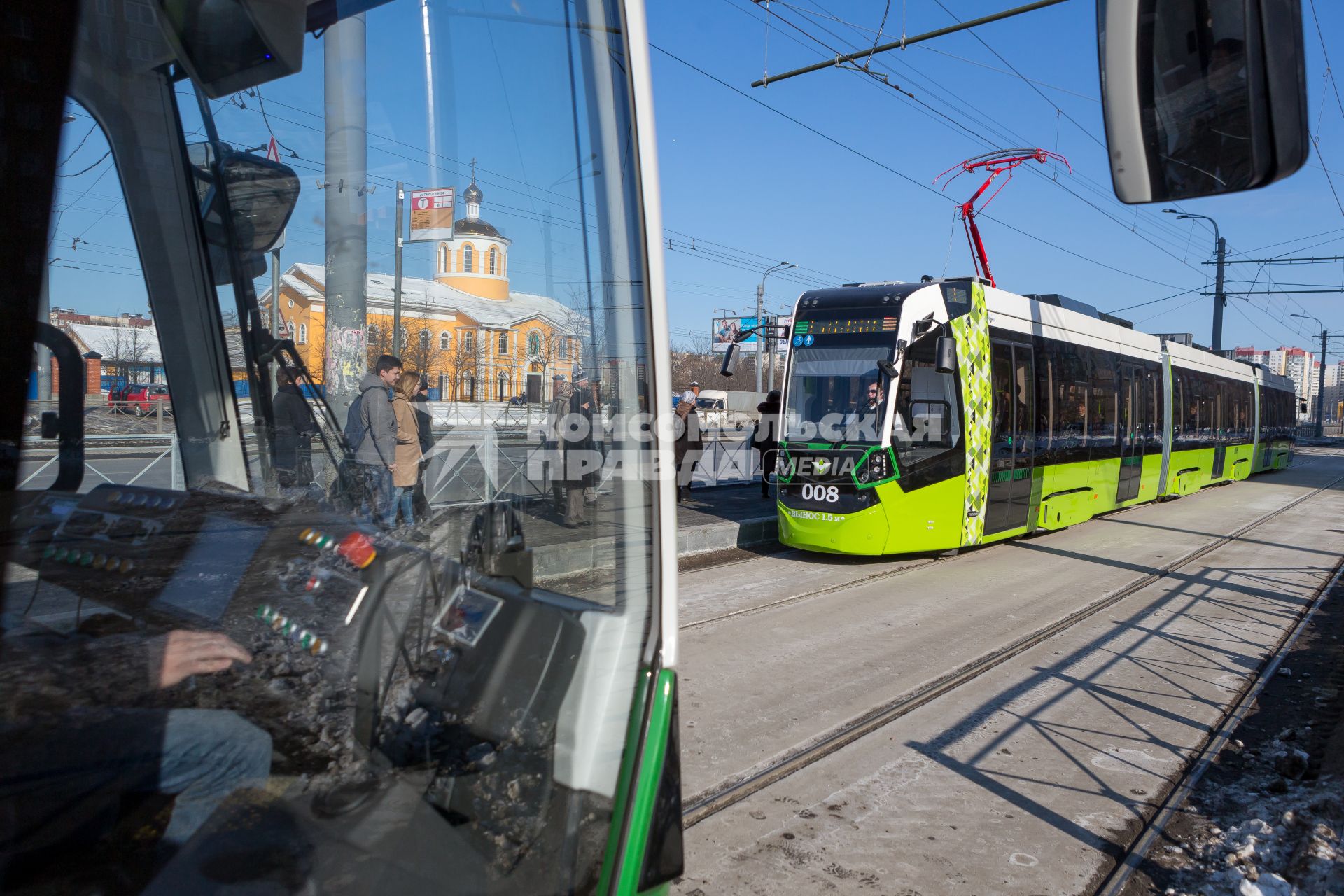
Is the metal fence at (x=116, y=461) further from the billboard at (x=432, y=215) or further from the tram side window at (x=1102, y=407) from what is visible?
the tram side window at (x=1102, y=407)

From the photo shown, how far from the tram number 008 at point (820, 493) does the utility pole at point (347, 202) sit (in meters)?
8.12

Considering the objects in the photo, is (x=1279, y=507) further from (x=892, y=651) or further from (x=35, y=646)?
(x=35, y=646)

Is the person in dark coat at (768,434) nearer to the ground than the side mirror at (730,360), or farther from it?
nearer to the ground

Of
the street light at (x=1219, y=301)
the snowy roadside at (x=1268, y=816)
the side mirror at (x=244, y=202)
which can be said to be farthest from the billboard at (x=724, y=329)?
the side mirror at (x=244, y=202)

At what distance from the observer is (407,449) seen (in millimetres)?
1855

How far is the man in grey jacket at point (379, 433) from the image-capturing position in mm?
1836

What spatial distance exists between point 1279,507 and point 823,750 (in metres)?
17.1

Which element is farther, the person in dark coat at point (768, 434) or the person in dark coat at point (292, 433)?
the person in dark coat at point (768, 434)

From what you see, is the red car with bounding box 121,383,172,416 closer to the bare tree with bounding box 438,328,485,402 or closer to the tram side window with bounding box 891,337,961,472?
the bare tree with bounding box 438,328,485,402

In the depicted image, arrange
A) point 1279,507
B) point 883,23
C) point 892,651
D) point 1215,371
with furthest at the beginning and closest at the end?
Result: 1. point 1215,371
2. point 1279,507
3. point 883,23
4. point 892,651

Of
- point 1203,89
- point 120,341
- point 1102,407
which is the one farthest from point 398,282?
point 1102,407

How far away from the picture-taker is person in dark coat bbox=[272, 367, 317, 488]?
2064 millimetres

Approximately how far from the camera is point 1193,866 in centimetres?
355

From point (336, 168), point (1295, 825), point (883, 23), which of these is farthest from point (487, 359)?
point (883, 23)
